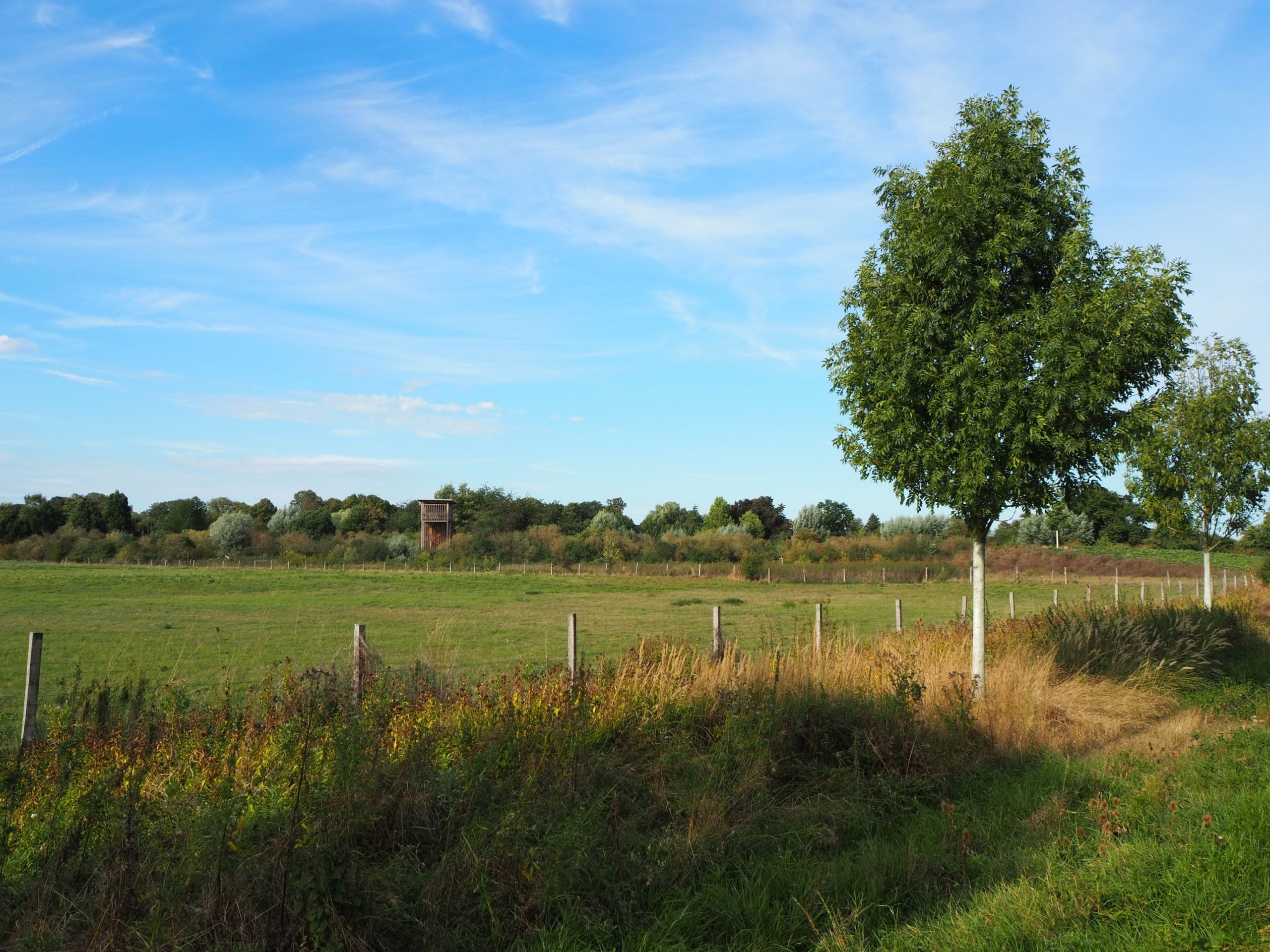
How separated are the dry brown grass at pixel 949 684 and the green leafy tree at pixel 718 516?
10477 cm

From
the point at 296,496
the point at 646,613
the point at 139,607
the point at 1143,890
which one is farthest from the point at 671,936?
the point at 296,496

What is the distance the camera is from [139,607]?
33.3 meters

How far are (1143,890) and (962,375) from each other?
23.0 feet

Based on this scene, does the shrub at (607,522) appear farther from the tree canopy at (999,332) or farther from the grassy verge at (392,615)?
the tree canopy at (999,332)

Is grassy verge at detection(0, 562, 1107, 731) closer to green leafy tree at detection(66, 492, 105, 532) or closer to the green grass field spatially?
the green grass field

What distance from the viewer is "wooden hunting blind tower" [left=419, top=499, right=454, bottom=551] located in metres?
97.7

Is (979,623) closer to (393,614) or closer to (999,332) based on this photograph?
(999,332)

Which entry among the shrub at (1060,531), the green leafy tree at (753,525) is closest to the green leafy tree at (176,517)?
the green leafy tree at (753,525)

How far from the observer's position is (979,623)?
10852mm

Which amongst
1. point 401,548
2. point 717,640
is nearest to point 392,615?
point 717,640

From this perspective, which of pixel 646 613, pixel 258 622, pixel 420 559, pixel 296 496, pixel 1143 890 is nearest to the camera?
pixel 1143 890

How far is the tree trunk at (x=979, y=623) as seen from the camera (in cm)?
1062

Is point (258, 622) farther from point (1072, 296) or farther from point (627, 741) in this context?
point (1072, 296)

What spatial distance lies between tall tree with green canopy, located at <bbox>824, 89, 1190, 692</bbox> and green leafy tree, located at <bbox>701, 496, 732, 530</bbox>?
104932mm
